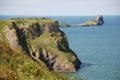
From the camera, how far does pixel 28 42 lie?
318 ft

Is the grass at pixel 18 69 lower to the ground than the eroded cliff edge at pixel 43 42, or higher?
higher

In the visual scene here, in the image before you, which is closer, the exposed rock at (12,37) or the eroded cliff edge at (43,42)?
the exposed rock at (12,37)

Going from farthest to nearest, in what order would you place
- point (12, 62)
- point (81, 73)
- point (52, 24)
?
point (52, 24), point (81, 73), point (12, 62)

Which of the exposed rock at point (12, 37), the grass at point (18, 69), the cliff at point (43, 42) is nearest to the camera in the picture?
the grass at point (18, 69)

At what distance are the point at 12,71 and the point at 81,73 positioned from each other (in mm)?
61502

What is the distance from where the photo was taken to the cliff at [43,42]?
3423 inches

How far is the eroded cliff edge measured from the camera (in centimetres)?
8756

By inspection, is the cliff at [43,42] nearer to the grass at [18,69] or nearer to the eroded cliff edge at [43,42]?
the eroded cliff edge at [43,42]

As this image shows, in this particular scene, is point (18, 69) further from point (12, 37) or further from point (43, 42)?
point (43, 42)

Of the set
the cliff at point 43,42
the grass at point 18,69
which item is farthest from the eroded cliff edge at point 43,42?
the grass at point 18,69

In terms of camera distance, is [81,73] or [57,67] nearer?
[81,73]

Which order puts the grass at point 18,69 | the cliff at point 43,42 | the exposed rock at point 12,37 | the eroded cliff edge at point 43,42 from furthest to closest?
the eroded cliff edge at point 43,42 < the cliff at point 43,42 < the exposed rock at point 12,37 < the grass at point 18,69

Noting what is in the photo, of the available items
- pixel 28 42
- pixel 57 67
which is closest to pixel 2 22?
pixel 28 42

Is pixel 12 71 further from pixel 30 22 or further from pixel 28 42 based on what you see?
pixel 30 22
